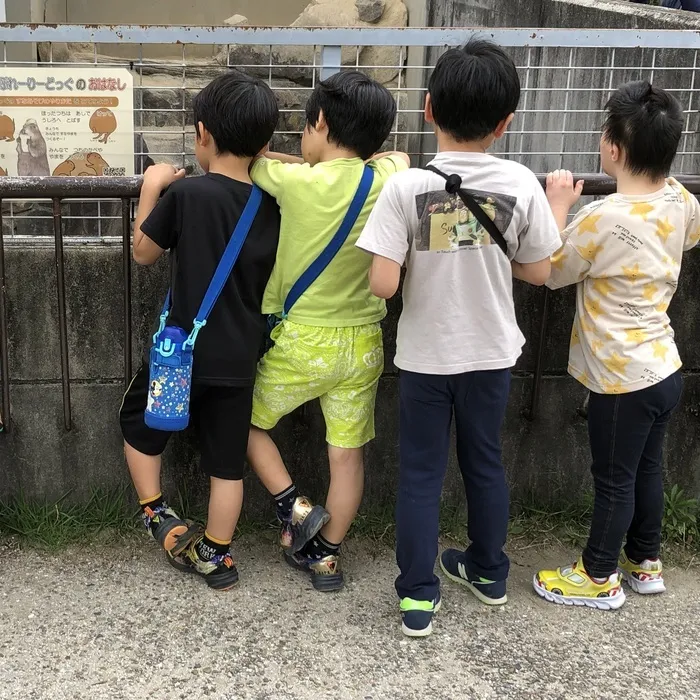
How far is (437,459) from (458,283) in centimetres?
55

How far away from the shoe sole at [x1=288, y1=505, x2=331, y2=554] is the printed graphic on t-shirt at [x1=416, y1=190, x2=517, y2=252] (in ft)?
3.19

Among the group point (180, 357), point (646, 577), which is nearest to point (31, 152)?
point (180, 357)

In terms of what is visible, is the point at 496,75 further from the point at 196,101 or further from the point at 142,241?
the point at 142,241

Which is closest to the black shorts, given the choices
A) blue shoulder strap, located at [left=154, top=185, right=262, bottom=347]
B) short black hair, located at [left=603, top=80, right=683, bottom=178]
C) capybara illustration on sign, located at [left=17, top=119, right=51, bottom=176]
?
blue shoulder strap, located at [left=154, top=185, right=262, bottom=347]

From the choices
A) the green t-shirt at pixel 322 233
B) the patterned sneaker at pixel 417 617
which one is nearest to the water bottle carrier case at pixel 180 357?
the green t-shirt at pixel 322 233

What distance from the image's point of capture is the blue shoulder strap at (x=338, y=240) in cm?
248

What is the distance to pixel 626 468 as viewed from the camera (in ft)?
8.54

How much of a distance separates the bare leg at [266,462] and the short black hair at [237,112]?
953mm

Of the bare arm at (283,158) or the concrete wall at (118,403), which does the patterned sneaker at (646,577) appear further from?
the bare arm at (283,158)

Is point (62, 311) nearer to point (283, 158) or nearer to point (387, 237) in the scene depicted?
point (283, 158)

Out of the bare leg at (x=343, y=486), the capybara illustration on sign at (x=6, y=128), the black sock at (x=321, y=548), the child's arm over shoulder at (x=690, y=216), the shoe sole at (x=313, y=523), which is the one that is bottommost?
the black sock at (x=321, y=548)

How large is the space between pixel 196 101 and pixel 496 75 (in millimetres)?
910

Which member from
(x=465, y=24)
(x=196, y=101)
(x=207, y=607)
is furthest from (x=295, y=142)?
(x=465, y=24)

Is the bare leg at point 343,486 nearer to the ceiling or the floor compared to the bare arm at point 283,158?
nearer to the floor
